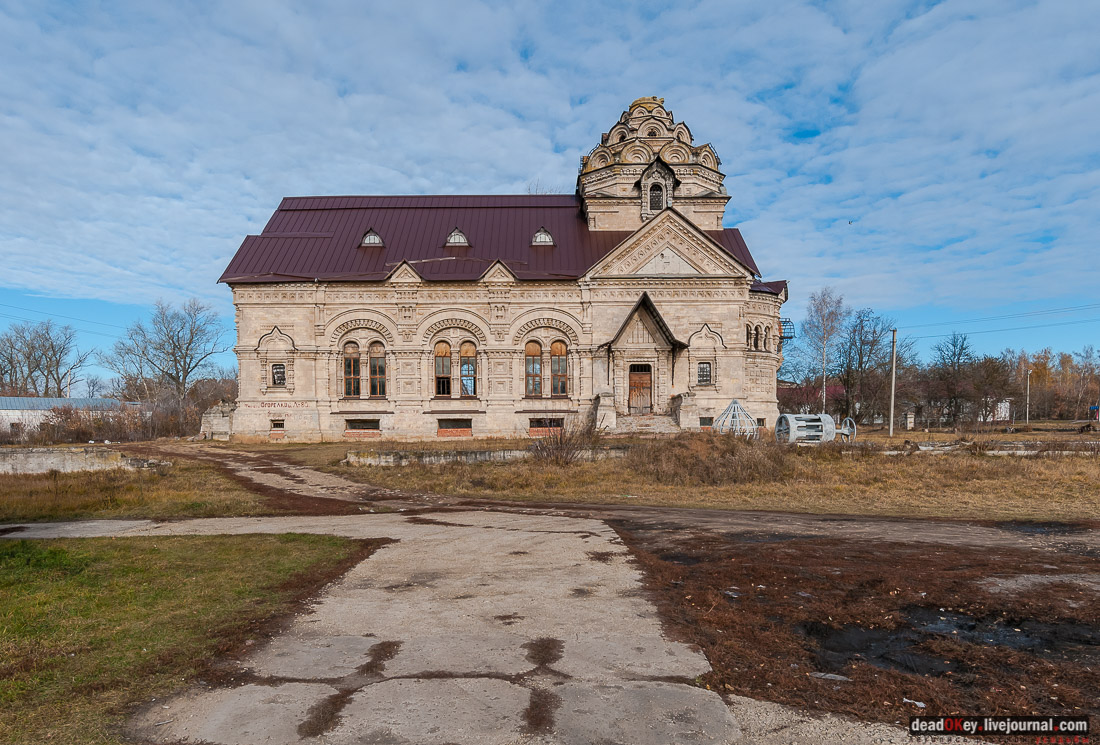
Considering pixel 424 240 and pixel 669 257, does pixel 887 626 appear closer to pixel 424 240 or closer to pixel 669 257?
pixel 669 257

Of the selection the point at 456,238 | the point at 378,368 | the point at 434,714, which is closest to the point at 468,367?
the point at 378,368

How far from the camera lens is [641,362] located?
31422 millimetres

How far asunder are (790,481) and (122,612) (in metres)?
15.2

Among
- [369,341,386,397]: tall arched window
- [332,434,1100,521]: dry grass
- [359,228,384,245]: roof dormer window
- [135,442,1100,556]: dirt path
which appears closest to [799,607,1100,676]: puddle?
[135,442,1100,556]: dirt path

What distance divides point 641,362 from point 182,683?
28.1 m

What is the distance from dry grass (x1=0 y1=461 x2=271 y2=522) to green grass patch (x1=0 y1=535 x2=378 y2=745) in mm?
3233

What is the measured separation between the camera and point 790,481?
16.6m

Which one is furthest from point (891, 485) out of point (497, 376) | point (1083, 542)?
point (497, 376)

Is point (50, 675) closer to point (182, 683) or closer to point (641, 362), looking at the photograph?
point (182, 683)

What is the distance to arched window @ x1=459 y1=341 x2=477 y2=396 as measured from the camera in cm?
3212

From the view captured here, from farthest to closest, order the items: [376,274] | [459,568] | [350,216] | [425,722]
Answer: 1. [350,216]
2. [376,274]
3. [459,568]
4. [425,722]

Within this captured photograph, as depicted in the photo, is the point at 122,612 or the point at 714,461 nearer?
the point at 122,612

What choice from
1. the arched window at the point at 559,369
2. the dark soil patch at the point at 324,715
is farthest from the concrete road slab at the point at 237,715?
the arched window at the point at 559,369

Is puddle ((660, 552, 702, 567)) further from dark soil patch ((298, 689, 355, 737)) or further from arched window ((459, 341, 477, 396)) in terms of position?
arched window ((459, 341, 477, 396))
